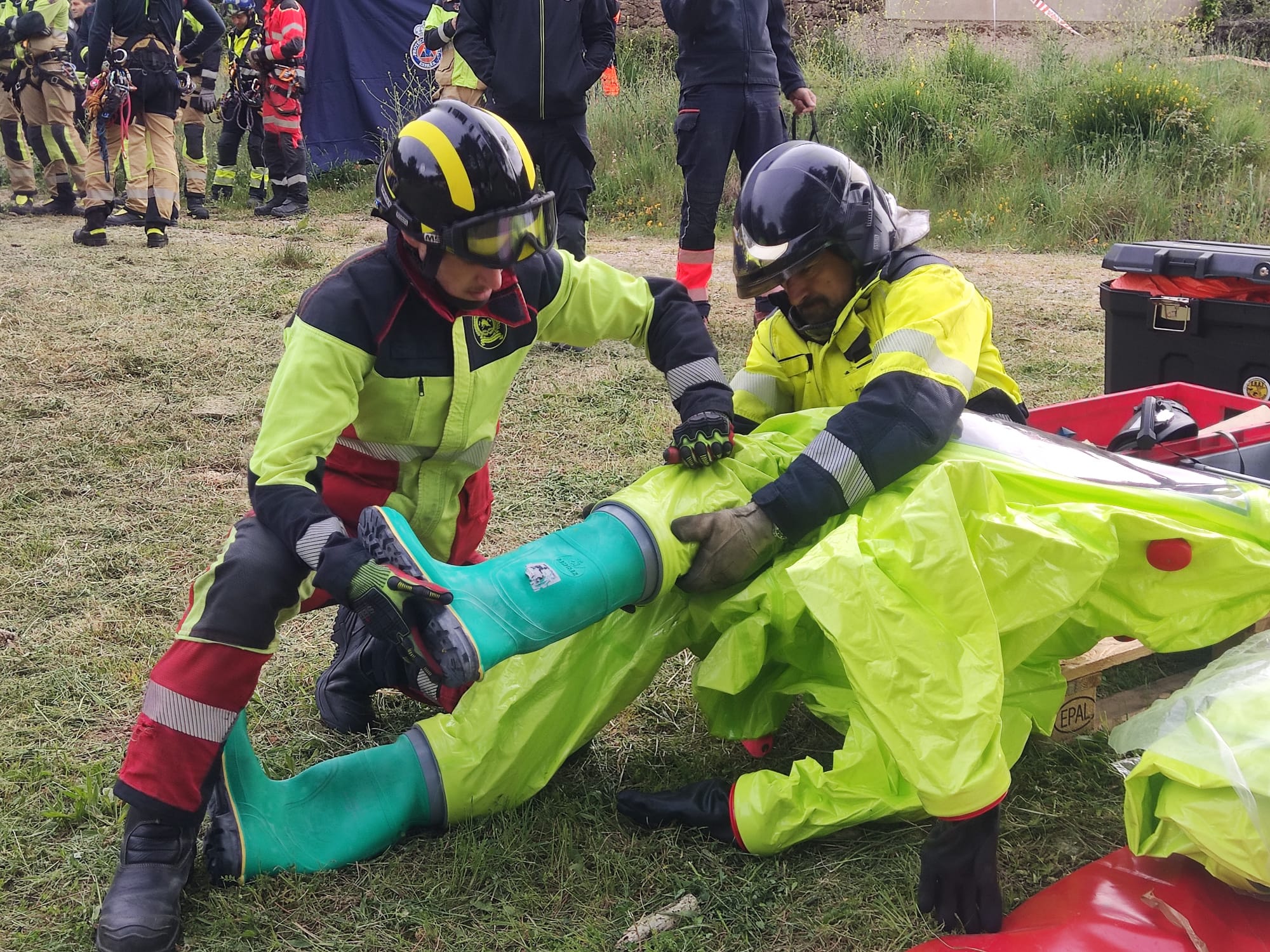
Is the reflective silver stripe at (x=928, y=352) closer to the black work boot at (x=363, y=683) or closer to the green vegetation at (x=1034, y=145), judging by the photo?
the black work boot at (x=363, y=683)

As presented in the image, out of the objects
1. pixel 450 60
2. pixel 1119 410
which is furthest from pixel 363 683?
pixel 450 60

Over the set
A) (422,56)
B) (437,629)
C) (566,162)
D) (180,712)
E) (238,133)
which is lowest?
(180,712)

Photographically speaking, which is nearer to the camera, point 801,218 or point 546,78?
point 801,218

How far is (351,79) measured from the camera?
1269 cm

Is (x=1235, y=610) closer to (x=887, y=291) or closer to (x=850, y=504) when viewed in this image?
(x=850, y=504)

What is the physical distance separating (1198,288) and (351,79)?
10796 mm

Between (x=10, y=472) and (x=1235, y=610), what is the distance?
4215 mm

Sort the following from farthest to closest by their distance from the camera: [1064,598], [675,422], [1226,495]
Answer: [675,422], [1226,495], [1064,598]

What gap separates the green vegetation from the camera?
360 inches

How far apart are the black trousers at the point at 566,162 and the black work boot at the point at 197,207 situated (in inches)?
209

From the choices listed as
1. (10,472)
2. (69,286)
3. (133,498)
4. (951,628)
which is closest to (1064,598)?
(951,628)

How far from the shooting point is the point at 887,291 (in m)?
2.59

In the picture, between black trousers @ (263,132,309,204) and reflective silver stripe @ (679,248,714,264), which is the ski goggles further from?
black trousers @ (263,132,309,204)

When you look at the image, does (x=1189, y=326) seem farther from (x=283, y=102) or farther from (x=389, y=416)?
(x=283, y=102)
